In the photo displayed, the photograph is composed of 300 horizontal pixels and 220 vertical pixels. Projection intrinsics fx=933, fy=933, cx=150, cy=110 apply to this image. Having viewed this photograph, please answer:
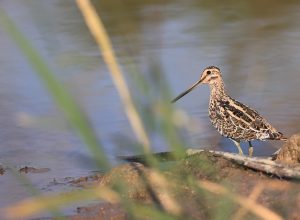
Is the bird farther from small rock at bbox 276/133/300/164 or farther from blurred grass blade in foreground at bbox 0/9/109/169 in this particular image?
blurred grass blade in foreground at bbox 0/9/109/169

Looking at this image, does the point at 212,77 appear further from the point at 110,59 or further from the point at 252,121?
the point at 110,59

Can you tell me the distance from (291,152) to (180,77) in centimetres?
313

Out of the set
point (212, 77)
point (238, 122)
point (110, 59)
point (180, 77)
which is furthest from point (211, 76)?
point (110, 59)

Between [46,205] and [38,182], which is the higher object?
[46,205]

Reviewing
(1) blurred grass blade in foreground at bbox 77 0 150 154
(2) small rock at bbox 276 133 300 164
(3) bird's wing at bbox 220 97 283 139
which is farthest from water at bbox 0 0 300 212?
(1) blurred grass blade in foreground at bbox 77 0 150 154

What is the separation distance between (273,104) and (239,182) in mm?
2769

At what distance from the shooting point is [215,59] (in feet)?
31.7

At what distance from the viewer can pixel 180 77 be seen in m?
8.99

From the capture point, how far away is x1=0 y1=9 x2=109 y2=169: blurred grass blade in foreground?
185 cm

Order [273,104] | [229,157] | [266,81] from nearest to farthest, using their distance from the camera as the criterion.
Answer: [229,157] < [273,104] < [266,81]

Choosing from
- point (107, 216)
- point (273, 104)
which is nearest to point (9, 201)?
point (107, 216)

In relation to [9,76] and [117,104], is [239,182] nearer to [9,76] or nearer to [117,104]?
[117,104]

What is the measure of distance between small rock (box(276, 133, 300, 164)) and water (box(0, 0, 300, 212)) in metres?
0.47

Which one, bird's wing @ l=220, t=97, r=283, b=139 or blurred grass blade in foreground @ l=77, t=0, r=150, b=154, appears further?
bird's wing @ l=220, t=97, r=283, b=139
